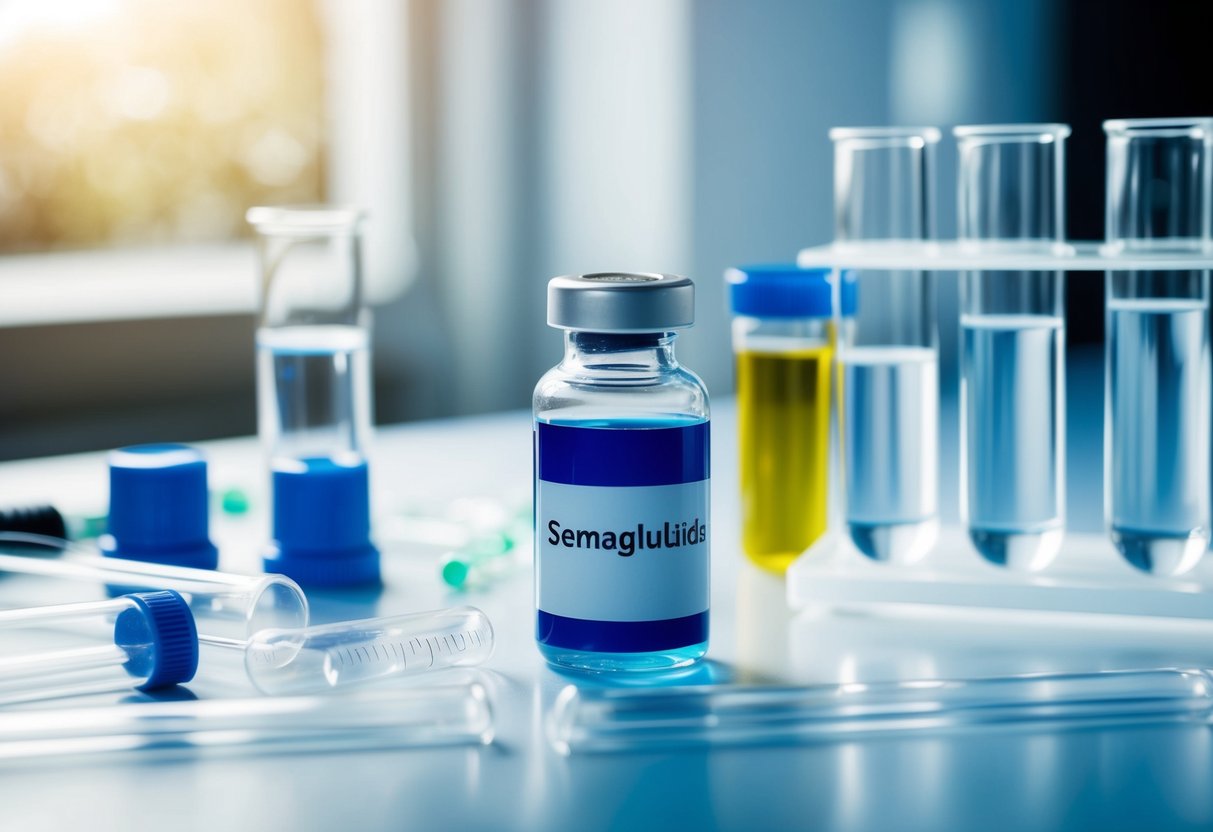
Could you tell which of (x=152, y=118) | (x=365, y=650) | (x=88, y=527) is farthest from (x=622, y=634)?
(x=152, y=118)

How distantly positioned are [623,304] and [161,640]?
33 cm

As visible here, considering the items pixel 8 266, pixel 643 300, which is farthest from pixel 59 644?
pixel 8 266

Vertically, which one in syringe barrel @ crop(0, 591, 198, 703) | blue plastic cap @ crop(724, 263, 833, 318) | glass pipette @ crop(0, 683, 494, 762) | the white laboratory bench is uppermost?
blue plastic cap @ crop(724, 263, 833, 318)

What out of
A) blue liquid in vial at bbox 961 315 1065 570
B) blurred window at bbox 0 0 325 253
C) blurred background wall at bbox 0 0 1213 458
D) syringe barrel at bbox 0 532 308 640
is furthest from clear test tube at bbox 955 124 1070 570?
blurred window at bbox 0 0 325 253

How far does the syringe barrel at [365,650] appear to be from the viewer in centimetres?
84

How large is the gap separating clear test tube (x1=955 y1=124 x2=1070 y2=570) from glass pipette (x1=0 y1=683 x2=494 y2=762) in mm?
406

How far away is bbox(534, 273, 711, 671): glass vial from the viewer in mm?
808

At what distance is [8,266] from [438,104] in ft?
2.55

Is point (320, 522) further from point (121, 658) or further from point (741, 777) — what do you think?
point (741, 777)

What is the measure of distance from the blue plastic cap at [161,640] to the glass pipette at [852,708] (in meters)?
0.22

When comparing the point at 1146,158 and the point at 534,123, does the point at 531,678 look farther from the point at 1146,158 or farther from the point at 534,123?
the point at 534,123

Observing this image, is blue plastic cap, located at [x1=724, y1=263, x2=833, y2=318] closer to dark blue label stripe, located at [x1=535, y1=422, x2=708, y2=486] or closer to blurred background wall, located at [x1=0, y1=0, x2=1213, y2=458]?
dark blue label stripe, located at [x1=535, y1=422, x2=708, y2=486]

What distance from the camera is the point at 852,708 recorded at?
0.80m

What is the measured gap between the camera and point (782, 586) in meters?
1.09
